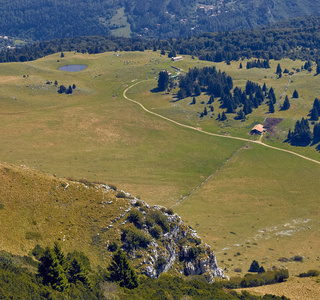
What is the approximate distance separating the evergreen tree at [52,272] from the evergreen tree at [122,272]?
1151 centimetres

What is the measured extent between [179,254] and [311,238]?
181 feet

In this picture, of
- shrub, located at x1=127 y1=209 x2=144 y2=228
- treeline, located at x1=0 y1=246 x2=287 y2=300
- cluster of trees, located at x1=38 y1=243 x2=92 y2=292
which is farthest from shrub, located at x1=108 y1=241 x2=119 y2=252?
cluster of trees, located at x1=38 y1=243 x2=92 y2=292

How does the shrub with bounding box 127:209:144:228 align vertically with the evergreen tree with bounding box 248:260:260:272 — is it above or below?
above

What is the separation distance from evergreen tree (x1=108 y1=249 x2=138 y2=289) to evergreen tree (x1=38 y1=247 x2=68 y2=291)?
453 inches

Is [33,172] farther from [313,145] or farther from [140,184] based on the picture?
[313,145]

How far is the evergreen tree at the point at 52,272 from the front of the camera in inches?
2317

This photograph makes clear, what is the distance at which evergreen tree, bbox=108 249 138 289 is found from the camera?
69125 millimetres

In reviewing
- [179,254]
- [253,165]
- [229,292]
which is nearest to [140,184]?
[253,165]

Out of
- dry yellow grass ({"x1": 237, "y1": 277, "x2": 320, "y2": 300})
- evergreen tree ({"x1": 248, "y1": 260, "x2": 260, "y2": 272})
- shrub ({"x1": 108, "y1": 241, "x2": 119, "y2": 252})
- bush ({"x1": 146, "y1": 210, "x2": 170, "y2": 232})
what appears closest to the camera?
dry yellow grass ({"x1": 237, "y1": 277, "x2": 320, "y2": 300})

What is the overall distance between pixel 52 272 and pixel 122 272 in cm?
1407

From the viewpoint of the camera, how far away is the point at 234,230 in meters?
128

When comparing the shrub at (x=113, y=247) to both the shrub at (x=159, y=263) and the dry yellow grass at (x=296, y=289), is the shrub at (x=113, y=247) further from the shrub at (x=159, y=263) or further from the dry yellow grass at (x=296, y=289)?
the dry yellow grass at (x=296, y=289)

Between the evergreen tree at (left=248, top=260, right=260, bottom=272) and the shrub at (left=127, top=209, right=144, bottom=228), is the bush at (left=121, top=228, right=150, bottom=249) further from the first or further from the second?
the evergreen tree at (left=248, top=260, right=260, bottom=272)

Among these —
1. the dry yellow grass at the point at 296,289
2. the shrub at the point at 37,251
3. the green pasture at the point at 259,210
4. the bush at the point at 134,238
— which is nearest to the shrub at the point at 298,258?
the green pasture at the point at 259,210
